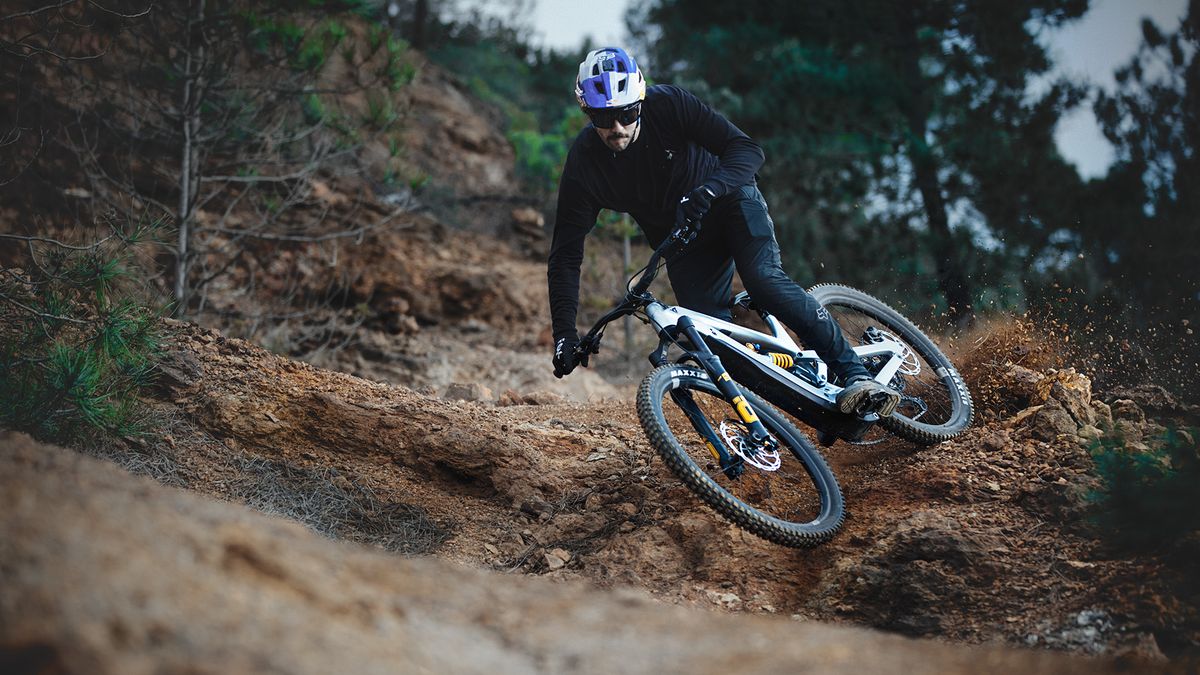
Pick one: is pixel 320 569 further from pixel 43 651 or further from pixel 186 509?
pixel 43 651

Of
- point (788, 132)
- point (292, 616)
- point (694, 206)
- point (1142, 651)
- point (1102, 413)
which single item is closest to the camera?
point (292, 616)

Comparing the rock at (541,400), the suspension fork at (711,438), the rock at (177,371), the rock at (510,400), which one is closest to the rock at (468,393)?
the rock at (510,400)

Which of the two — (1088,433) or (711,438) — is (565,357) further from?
(1088,433)

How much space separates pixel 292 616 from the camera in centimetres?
226

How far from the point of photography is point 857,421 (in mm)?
4934

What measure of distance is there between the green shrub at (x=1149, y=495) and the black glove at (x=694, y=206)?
2070mm

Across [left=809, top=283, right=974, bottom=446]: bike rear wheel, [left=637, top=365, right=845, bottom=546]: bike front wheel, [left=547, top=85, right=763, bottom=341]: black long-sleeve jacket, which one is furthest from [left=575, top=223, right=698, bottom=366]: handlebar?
[left=809, top=283, right=974, bottom=446]: bike rear wheel

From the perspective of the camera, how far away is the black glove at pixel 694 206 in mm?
4523

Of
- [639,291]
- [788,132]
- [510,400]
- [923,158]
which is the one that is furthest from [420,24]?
[639,291]

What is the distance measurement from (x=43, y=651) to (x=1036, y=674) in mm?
2369

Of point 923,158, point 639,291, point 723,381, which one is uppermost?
point 923,158

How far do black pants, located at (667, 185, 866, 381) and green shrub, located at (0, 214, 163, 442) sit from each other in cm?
299

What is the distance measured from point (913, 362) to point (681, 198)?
7.16ft

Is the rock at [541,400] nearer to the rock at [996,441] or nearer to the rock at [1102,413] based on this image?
the rock at [996,441]
